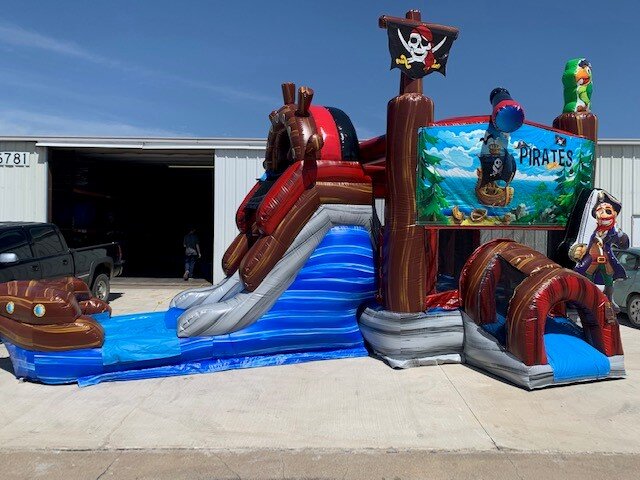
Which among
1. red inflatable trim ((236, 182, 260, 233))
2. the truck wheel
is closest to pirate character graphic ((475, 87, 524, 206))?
red inflatable trim ((236, 182, 260, 233))

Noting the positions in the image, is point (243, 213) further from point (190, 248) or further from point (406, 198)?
point (190, 248)

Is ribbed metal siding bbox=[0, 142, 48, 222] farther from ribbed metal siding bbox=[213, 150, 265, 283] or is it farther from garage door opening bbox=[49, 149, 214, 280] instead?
ribbed metal siding bbox=[213, 150, 265, 283]

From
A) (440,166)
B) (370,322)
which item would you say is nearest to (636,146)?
(440,166)

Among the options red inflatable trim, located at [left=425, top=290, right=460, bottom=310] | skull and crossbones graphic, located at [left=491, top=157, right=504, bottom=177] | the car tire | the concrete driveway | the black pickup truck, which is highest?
skull and crossbones graphic, located at [left=491, top=157, right=504, bottom=177]

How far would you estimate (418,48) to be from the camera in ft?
19.8

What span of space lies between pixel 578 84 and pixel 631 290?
3969 millimetres

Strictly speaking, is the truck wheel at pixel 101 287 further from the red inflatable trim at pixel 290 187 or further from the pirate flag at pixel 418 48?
the pirate flag at pixel 418 48

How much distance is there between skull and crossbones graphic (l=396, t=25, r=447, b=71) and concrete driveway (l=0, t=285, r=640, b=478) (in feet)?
11.3

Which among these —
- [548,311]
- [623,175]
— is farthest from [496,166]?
[623,175]

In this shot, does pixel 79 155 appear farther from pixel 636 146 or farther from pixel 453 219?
pixel 636 146

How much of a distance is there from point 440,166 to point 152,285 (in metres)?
10.1

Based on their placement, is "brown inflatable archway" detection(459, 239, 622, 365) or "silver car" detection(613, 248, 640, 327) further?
"silver car" detection(613, 248, 640, 327)

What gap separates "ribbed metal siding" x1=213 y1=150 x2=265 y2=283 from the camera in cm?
1306

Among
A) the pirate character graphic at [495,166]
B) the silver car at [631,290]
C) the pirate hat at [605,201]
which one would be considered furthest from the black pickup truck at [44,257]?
the silver car at [631,290]
